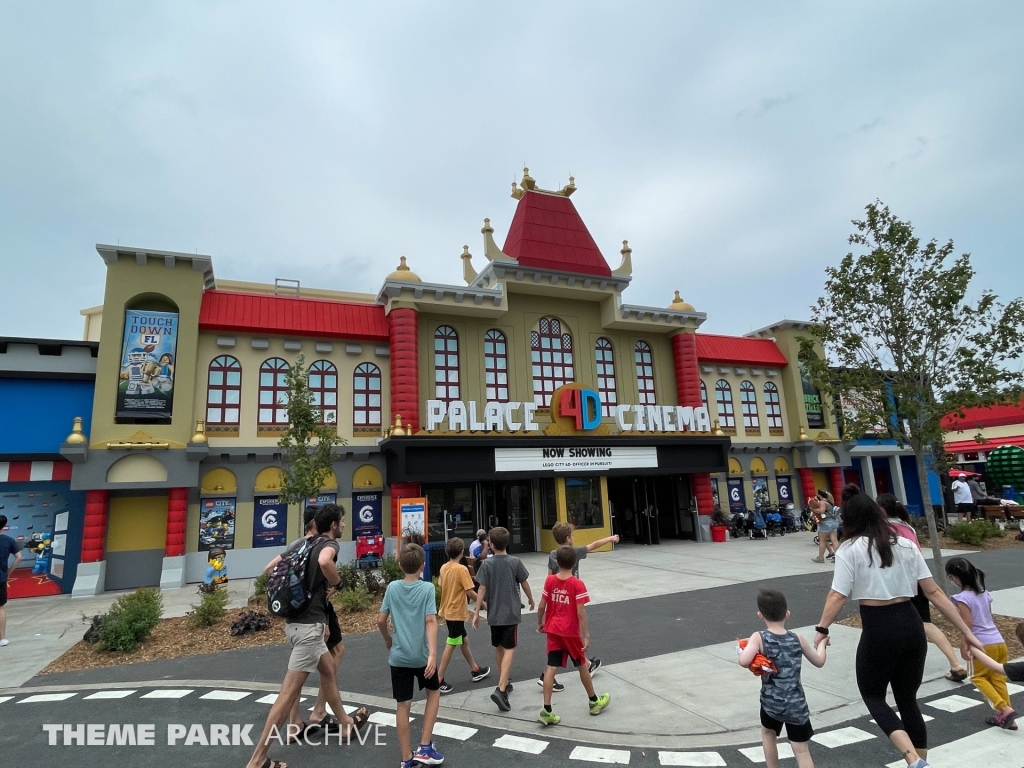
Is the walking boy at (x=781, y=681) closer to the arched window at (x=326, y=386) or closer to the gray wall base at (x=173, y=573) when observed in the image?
the gray wall base at (x=173, y=573)

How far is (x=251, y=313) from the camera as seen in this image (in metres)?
18.6

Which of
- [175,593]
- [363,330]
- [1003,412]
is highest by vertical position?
[363,330]

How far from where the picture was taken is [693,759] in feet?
15.2

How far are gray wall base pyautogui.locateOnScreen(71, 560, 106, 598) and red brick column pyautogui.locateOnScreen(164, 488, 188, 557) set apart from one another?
5.21 feet

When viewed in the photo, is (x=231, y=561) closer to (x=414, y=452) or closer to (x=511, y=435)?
(x=414, y=452)

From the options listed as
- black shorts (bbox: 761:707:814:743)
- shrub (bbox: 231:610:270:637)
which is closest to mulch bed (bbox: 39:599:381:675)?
shrub (bbox: 231:610:270:637)

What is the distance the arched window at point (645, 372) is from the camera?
23297 millimetres

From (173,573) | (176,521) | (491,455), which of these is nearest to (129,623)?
(173,573)

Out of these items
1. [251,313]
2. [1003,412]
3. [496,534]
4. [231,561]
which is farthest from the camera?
[1003,412]

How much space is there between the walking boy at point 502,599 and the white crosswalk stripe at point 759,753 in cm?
233

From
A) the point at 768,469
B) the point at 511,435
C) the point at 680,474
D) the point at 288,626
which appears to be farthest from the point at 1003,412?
the point at 288,626

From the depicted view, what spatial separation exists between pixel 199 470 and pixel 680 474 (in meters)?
17.6

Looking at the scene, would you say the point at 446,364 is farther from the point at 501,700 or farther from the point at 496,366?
the point at 501,700

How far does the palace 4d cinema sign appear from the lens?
18625 mm
